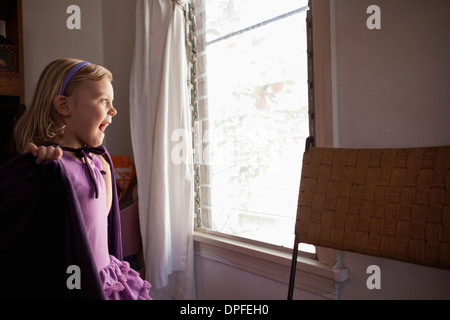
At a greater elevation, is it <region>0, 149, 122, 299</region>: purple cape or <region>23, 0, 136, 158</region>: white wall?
<region>23, 0, 136, 158</region>: white wall

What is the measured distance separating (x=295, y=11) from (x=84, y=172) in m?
1.08

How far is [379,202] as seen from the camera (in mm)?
960

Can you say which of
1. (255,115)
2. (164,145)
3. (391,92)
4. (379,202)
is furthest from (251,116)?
(379,202)

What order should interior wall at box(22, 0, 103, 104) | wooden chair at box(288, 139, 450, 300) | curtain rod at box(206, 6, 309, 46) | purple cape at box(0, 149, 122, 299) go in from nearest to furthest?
1. purple cape at box(0, 149, 122, 299)
2. wooden chair at box(288, 139, 450, 300)
3. curtain rod at box(206, 6, 309, 46)
4. interior wall at box(22, 0, 103, 104)

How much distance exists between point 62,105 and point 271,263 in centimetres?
108

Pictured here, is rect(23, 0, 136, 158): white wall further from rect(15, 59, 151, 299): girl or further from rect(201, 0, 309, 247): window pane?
rect(15, 59, 151, 299): girl

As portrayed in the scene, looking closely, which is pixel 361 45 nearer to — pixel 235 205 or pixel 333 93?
pixel 333 93

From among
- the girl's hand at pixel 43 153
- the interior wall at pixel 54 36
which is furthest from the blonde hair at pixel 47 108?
the interior wall at pixel 54 36

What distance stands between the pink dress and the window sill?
0.67 meters

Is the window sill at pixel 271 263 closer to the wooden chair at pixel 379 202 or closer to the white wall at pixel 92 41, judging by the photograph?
the wooden chair at pixel 379 202

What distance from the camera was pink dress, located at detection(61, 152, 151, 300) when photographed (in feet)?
2.79

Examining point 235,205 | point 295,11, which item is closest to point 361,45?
point 295,11

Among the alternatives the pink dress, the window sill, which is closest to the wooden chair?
the window sill

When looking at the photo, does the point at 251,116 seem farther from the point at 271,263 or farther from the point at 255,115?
the point at 271,263
